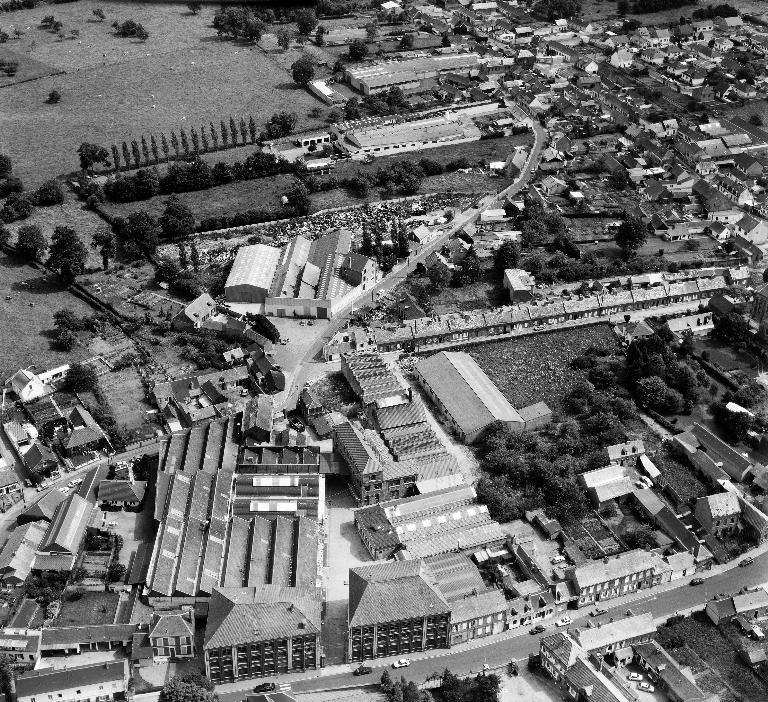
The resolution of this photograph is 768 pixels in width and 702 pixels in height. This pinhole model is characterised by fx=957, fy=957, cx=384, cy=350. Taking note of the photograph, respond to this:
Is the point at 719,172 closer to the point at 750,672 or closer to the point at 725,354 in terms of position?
the point at 725,354

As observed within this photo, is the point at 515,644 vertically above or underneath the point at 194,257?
above

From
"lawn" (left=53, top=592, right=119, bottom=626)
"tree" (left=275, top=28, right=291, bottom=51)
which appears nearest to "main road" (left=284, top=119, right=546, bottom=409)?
"lawn" (left=53, top=592, right=119, bottom=626)

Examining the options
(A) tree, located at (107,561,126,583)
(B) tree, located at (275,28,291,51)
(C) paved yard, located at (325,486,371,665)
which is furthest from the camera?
(B) tree, located at (275,28,291,51)

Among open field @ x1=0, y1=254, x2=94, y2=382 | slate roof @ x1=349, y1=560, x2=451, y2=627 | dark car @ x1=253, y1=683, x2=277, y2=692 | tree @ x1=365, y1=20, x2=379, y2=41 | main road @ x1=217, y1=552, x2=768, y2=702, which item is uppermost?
slate roof @ x1=349, y1=560, x2=451, y2=627

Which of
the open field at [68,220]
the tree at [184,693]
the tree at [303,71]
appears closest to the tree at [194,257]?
the open field at [68,220]

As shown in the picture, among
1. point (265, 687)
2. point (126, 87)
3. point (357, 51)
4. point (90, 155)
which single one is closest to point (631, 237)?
point (265, 687)

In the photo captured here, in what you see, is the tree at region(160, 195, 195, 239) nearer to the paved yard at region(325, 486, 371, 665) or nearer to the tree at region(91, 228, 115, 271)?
the tree at region(91, 228, 115, 271)

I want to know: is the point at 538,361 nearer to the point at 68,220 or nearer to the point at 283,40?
the point at 68,220

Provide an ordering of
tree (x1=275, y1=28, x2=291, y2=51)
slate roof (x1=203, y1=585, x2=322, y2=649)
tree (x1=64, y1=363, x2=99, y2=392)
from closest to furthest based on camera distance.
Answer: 1. slate roof (x1=203, y1=585, x2=322, y2=649)
2. tree (x1=64, y1=363, x2=99, y2=392)
3. tree (x1=275, y1=28, x2=291, y2=51)
